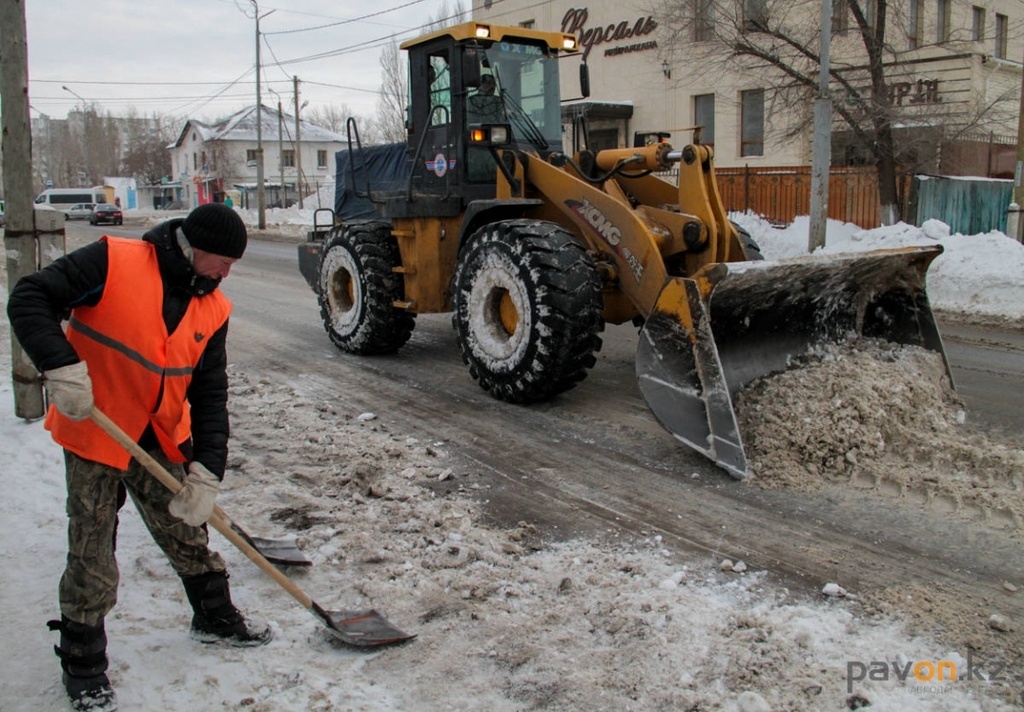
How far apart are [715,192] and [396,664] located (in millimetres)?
4342

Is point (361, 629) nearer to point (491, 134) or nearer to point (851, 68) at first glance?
point (491, 134)

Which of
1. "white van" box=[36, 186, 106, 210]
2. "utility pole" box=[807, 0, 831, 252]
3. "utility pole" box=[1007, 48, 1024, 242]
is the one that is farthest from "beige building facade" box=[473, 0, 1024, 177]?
"white van" box=[36, 186, 106, 210]

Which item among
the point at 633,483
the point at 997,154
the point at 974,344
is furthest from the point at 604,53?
the point at 633,483

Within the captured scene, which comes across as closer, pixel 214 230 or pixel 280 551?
pixel 214 230

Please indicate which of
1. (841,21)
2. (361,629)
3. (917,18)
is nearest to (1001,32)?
(917,18)

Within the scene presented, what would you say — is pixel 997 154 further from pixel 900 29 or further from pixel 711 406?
pixel 711 406

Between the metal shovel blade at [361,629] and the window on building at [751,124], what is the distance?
24331 mm

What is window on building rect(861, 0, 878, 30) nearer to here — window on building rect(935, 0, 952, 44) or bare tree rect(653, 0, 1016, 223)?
bare tree rect(653, 0, 1016, 223)

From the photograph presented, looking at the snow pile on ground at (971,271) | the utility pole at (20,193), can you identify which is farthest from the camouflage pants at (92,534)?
the snow pile on ground at (971,271)

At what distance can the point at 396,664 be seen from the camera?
327 centimetres

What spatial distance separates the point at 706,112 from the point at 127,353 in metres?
26.9

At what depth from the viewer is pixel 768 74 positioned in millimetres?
18484

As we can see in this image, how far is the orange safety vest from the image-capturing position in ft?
9.61

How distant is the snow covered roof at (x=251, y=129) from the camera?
6355 centimetres
